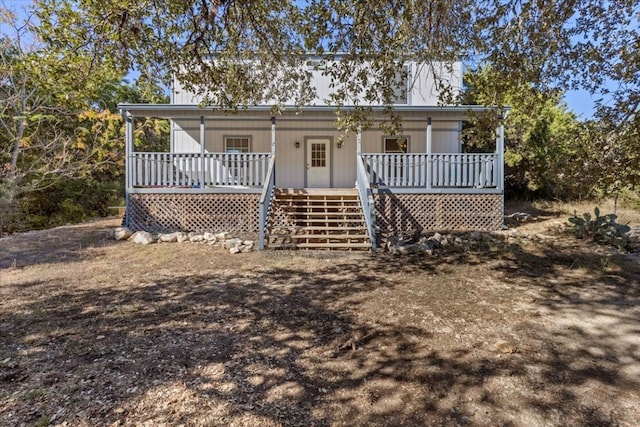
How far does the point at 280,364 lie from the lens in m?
2.89

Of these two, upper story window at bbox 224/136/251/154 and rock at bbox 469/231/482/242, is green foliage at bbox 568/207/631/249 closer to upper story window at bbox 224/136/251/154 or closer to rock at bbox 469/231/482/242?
rock at bbox 469/231/482/242

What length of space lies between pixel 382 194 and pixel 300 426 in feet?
26.1

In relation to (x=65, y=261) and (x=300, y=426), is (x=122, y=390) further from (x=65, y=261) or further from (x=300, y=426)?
(x=65, y=261)

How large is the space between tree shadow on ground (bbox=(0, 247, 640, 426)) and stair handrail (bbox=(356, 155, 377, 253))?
3126 millimetres

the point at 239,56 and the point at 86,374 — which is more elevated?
the point at 239,56

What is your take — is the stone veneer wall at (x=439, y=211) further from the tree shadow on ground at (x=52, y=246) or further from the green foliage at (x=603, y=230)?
the tree shadow on ground at (x=52, y=246)

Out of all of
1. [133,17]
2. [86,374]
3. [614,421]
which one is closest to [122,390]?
[86,374]

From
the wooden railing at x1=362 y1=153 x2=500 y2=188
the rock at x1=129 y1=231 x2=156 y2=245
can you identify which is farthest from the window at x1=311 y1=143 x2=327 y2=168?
the rock at x1=129 y1=231 x2=156 y2=245

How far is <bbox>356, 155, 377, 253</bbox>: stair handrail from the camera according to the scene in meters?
7.72

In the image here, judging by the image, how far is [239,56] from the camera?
584cm

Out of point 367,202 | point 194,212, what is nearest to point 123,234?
point 194,212

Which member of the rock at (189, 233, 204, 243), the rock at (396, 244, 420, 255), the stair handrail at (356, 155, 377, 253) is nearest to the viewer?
the rock at (396, 244, 420, 255)

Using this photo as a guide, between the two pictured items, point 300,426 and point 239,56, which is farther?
point 239,56

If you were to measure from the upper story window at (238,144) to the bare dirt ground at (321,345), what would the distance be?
7035mm
